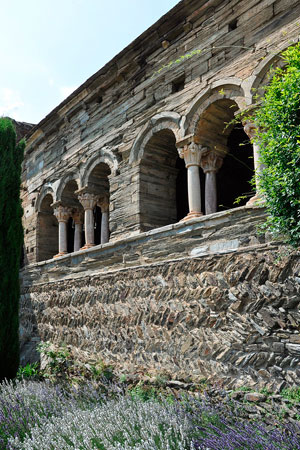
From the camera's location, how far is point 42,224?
1062 cm

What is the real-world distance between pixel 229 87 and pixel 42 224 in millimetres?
6426

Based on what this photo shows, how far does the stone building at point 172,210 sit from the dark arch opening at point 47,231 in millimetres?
808

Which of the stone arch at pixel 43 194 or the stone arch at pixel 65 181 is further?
the stone arch at pixel 43 194

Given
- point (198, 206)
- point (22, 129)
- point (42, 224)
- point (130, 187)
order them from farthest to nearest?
point (22, 129)
point (42, 224)
point (130, 187)
point (198, 206)

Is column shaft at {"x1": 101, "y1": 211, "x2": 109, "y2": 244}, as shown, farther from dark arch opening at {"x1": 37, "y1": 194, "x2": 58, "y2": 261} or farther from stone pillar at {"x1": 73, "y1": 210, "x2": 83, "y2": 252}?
dark arch opening at {"x1": 37, "y1": 194, "x2": 58, "y2": 261}

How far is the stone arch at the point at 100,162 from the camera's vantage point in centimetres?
773

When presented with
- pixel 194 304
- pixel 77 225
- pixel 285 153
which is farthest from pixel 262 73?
pixel 77 225

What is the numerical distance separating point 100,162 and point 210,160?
2590 mm

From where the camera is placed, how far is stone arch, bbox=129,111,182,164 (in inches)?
261

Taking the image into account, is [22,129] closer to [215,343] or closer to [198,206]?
[198,206]

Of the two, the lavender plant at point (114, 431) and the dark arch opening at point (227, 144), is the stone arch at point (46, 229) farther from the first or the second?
the lavender plant at point (114, 431)

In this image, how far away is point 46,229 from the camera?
1067cm

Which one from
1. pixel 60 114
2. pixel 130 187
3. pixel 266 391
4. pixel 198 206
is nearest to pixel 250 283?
pixel 266 391

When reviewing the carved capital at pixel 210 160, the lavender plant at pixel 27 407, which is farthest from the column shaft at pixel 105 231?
the lavender plant at pixel 27 407
